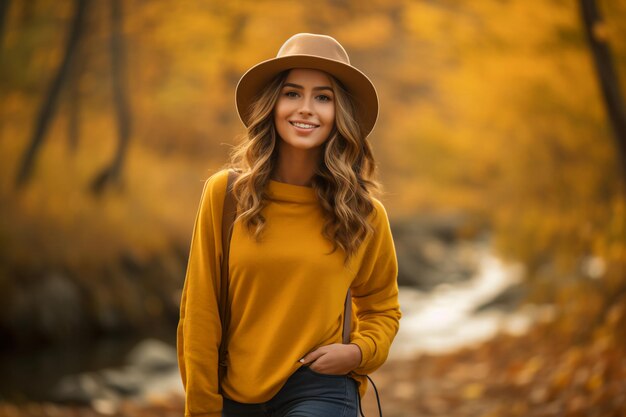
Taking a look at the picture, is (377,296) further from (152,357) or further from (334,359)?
(152,357)

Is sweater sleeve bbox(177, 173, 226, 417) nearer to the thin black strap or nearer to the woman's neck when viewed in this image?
the thin black strap

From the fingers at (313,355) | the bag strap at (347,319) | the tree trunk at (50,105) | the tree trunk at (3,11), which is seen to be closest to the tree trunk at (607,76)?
the bag strap at (347,319)

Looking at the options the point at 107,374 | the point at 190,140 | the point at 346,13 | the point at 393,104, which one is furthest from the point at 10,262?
the point at 393,104

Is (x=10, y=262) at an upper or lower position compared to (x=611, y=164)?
lower

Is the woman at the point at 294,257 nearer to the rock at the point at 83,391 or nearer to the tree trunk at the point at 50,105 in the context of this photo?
the rock at the point at 83,391

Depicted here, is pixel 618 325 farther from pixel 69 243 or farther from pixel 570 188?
pixel 69 243

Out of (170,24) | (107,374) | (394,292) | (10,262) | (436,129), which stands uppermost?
(170,24)

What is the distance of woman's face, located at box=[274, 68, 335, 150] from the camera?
268cm

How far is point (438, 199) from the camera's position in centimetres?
1316

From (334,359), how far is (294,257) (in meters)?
0.34

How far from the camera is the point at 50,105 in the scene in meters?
11.2

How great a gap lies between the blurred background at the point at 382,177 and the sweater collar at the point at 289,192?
12.2 feet

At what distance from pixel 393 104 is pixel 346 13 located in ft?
7.99

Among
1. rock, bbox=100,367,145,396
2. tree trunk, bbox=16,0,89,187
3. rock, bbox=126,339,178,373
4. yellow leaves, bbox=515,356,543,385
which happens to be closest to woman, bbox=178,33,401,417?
yellow leaves, bbox=515,356,543,385
